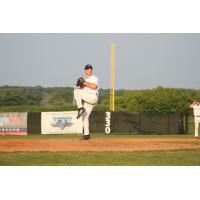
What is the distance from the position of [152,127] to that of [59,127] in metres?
3.55

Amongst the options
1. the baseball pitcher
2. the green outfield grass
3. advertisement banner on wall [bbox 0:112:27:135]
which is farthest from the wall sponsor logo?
the green outfield grass

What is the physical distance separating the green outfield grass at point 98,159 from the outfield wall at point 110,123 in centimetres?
761

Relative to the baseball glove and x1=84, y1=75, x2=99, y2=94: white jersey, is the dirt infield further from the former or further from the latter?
the baseball glove

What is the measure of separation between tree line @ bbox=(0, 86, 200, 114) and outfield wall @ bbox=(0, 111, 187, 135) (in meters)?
0.37

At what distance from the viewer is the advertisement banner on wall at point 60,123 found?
1700 cm

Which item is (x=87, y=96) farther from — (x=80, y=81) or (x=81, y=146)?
(x=81, y=146)

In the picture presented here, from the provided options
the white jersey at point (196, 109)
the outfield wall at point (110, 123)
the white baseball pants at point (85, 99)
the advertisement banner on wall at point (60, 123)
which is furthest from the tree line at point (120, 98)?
the white baseball pants at point (85, 99)

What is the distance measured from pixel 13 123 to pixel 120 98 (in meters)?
3.55

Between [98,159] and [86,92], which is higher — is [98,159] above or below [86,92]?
below

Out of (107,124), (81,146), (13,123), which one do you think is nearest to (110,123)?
(107,124)

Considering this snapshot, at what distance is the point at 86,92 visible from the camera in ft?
34.0

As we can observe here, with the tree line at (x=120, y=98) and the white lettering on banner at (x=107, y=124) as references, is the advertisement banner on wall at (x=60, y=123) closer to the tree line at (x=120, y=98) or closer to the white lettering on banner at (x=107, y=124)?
the tree line at (x=120, y=98)

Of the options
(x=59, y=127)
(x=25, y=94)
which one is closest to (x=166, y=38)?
(x=25, y=94)
